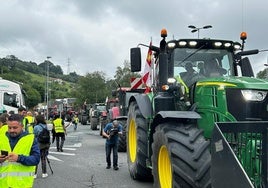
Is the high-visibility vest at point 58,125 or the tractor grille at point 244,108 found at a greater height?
the tractor grille at point 244,108

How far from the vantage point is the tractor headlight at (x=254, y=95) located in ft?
20.4

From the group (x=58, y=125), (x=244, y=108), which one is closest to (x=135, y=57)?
(x=244, y=108)

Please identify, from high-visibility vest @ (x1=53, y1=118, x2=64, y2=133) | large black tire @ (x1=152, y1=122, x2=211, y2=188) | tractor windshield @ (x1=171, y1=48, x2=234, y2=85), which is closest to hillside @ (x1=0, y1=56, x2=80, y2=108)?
high-visibility vest @ (x1=53, y1=118, x2=64, y2=133)

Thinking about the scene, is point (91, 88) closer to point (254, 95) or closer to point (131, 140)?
point (131, 140)

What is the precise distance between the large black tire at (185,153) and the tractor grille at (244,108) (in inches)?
25.7

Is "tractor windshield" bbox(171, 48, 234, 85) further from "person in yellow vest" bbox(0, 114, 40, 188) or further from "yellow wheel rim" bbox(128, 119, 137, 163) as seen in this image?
"person in yellow vest" bbox(0, 114, 40, 188)

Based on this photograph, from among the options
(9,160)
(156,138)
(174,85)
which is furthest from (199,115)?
(9,160)

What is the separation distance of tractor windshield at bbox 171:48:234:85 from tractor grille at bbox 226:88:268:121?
1.36 metres

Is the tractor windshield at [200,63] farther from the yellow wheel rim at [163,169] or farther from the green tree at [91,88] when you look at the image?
the green tree at [91,88]

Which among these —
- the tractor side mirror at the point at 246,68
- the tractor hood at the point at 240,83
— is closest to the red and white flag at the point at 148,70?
the tractor side mirror at the point at 246,68

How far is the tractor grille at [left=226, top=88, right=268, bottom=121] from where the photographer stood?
20.3 ft

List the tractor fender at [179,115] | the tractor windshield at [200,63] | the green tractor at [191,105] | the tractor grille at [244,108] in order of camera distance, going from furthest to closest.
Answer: the tractor windshield at [200,63], the tractor fender at [179,115], the tractor grille at [244,108], the green tractor at [191,105]

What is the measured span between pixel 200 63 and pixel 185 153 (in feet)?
8.08

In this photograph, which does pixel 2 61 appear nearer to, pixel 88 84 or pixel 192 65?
pixel 88 84
